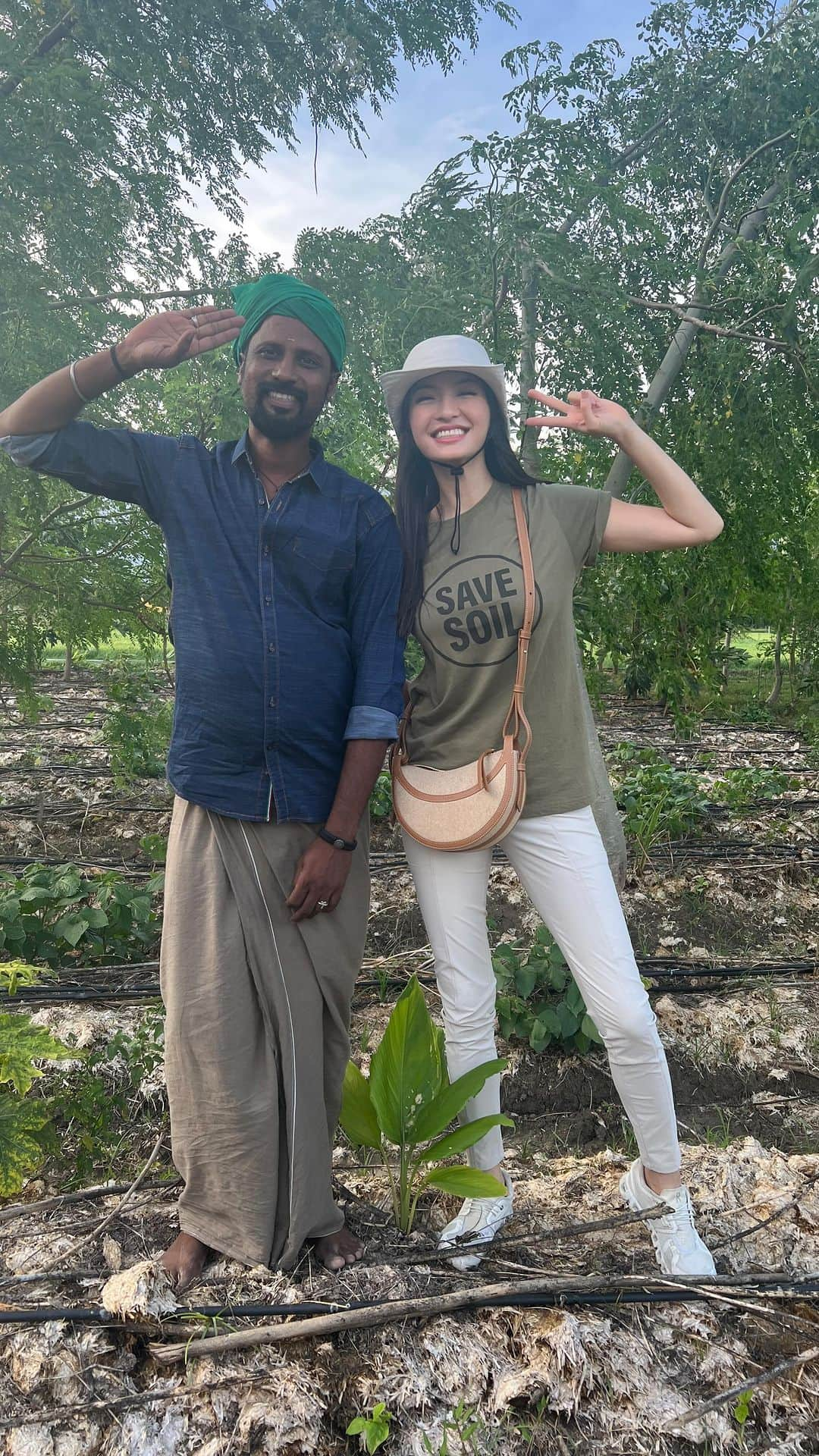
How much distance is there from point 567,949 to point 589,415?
125 cm

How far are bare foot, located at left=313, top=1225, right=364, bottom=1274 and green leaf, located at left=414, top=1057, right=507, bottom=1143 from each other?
0.28 metres

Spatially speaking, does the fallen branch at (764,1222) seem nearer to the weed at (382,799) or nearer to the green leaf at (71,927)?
the green leaf at (71,927)

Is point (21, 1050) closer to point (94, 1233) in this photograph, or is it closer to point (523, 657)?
point (94, 1233)

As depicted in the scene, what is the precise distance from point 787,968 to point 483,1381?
8.64 ft

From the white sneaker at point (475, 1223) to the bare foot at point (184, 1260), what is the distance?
0.56m

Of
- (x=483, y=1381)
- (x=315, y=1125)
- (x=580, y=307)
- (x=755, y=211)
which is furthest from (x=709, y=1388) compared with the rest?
(x=755, y=211)

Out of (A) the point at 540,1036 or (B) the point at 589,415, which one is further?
(A) the point at 540,1036

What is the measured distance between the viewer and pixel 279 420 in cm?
188

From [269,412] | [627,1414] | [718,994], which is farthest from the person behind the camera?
[718,994]

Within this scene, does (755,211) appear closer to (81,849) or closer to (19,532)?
(19,532)

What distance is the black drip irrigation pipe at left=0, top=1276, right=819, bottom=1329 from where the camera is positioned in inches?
71.9

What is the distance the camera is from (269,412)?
6.15 ft

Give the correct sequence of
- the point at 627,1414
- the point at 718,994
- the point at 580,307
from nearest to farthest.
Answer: the point at 627,1414 < the point at 580,307 < the point at 718,994

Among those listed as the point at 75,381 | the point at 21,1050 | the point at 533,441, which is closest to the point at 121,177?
the point at 533,441
